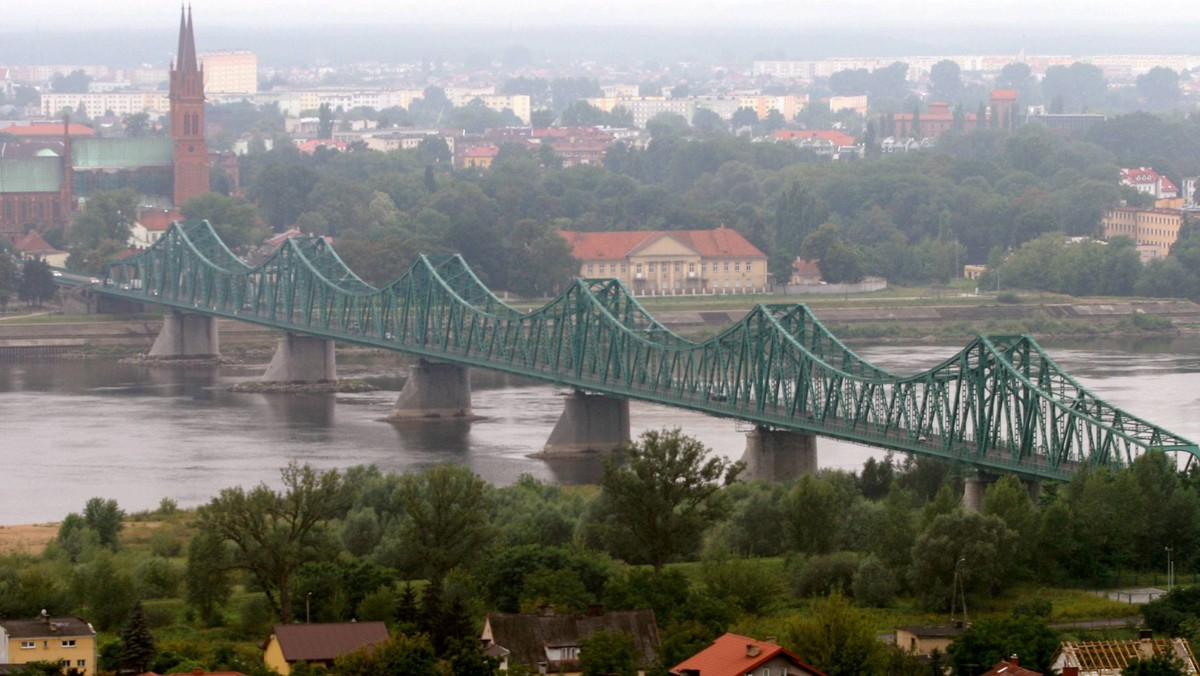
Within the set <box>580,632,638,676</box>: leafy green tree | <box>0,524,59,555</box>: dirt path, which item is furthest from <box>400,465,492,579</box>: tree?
<box>0,524,59,555</box>: dirt path

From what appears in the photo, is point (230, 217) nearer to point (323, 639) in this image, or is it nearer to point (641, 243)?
point (641, 243)

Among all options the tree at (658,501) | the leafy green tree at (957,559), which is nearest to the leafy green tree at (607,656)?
the leafy green tree at (957,559)

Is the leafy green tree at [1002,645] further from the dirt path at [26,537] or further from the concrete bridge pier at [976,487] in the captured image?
the dirt path at [26,537]

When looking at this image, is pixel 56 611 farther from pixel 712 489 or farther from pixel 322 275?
pixel 322 275

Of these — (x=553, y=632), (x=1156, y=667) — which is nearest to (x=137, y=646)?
(x=553, y=632)

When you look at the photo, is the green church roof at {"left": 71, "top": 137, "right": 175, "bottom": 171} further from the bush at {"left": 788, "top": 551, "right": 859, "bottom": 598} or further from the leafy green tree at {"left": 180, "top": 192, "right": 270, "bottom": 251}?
the bush at {"left": 788, "top": 551, "right": 859, "bottom": 598}

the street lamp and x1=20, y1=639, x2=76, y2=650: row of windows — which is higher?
x1=20, y1=639, x2=76, y2=650: row of windows
